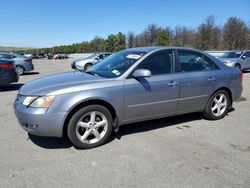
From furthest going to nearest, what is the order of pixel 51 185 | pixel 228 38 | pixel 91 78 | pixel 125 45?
pixel 125 45 < pixel 228 38 < pixel 91 78 < pixel 51 185

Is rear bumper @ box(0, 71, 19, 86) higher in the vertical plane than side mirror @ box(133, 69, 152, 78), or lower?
lower

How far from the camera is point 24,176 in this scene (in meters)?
3.35

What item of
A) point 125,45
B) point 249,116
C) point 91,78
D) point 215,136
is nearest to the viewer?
point 91,78

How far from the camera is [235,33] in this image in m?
50.8

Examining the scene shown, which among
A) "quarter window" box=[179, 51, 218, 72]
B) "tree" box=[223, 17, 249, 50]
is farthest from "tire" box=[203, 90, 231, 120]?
"tree" box=[223, 17, 249, 50]

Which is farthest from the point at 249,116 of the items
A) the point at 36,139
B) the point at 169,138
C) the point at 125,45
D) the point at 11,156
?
the point at 125,45

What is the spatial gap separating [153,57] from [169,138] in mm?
1495

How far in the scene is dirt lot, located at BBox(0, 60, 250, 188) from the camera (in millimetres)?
3268

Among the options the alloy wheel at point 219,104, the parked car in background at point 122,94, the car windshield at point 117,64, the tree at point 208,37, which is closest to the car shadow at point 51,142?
the parked car in background at point 122,94

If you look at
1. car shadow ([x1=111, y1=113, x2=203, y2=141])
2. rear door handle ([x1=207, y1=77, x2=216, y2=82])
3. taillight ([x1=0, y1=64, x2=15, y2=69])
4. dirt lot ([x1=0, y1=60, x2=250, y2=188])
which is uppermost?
rear door handle ([x1=207, y1=77, x2=216, y2=82])

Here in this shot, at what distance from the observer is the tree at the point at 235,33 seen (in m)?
49.8

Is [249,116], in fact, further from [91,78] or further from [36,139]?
[36,139]

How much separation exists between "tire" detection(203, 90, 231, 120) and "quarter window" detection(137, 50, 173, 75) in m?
1.37

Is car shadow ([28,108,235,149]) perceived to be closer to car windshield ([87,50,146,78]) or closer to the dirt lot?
the dirt lot
